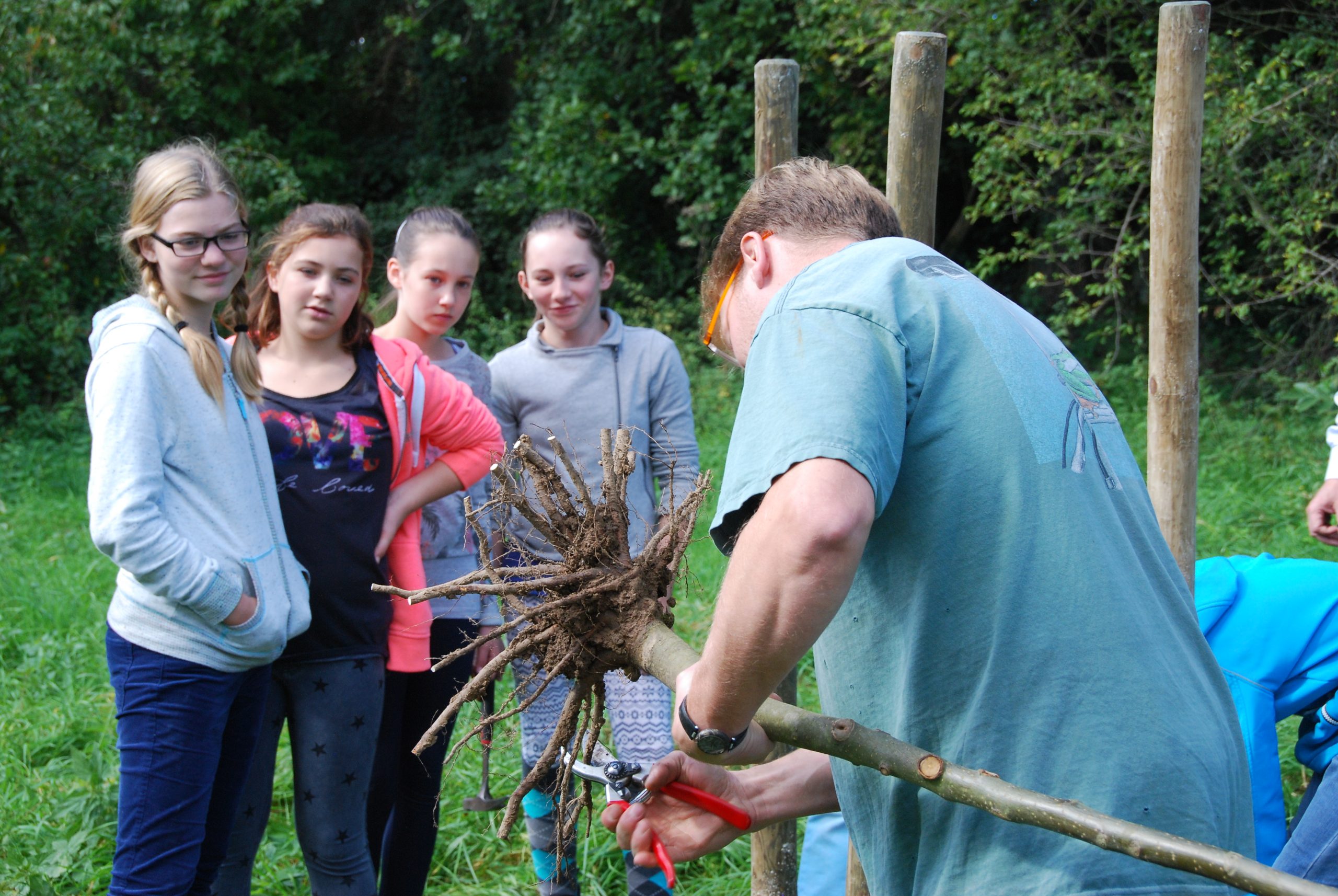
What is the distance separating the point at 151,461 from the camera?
2.18m

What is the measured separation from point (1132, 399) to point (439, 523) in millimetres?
7446

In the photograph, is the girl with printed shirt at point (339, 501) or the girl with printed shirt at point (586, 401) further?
the girl with printed shirt at point (586, 401)

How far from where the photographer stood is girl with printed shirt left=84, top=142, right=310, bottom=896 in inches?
85.4

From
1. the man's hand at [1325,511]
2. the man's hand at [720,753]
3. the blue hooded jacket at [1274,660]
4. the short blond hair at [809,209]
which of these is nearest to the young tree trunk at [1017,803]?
the man's hand at [720,753]

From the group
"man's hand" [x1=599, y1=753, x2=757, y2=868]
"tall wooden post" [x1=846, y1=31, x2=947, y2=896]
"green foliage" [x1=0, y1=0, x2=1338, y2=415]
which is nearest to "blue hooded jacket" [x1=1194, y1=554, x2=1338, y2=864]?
"tall wooden post" [x1=846, y1=31, x2=947, y2=896]

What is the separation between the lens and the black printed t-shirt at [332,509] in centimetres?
255

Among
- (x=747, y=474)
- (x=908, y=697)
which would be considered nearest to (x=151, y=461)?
(x=747, y=474)

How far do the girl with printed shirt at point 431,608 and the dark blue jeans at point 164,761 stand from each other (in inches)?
21.9

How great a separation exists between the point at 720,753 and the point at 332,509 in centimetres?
151

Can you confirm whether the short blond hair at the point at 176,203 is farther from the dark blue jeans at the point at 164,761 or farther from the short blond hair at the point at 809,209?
the short blond hair at the point at 809,209

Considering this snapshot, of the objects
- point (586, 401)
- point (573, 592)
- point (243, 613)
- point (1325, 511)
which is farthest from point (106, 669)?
point (1325, 511)

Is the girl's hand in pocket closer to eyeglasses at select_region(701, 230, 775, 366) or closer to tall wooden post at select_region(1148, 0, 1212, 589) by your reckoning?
eyeglasses at select_region(701, 230, 775, 366)

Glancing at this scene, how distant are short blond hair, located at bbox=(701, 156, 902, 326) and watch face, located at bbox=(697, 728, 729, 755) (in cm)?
69

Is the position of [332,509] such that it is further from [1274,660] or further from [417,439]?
[1274,660]
